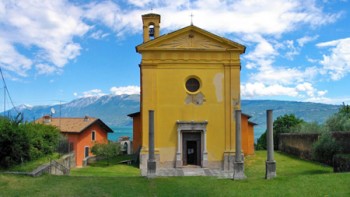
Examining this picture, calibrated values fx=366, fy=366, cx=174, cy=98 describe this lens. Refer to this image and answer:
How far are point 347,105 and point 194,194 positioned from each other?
32383 mm

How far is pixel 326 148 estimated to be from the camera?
21.3m

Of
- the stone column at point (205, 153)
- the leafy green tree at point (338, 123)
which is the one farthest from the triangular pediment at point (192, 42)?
the leafy green tree at point (338, 123)

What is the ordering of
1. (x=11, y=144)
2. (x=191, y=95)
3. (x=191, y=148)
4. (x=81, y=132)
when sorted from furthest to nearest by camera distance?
(x=81, y=132), (x=191, y=148), (x=191, y=95), (x=11, y=144)

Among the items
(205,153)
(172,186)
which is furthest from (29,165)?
(205,153)

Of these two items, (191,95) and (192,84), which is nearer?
(191,95)

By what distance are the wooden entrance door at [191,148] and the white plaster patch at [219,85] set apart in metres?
2.71

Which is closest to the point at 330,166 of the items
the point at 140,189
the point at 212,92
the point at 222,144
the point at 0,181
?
the point at 222,144

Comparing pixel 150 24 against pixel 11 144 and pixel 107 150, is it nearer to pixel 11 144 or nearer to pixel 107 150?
pixel 107 150

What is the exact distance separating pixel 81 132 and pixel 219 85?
50.7 ft

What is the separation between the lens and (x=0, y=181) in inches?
547

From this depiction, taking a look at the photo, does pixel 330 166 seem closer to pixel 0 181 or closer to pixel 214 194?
pixel 214 194

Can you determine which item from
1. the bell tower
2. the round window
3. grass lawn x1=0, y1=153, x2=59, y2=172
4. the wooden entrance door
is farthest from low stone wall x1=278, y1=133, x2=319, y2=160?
grass lawn x1=0, y1=153, x2=59, y2=172

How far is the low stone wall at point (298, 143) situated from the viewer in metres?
26.5

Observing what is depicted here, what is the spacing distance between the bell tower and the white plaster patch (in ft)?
20.4
